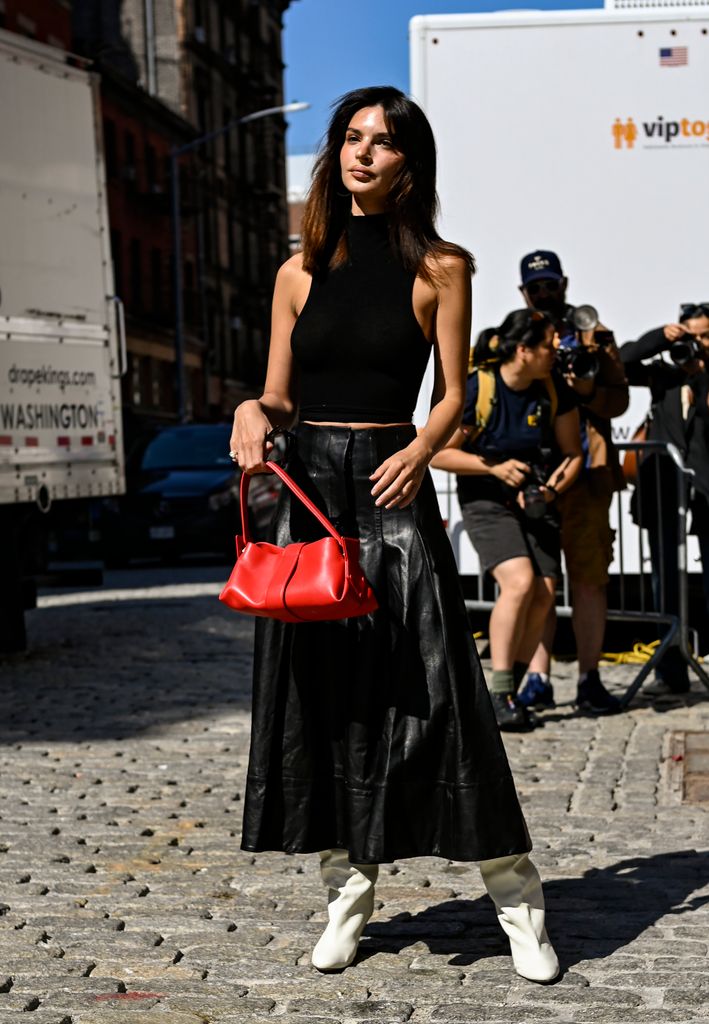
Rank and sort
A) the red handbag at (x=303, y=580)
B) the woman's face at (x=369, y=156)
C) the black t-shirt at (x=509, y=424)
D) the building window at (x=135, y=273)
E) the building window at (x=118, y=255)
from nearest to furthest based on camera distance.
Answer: the red handbag at (x=303, y=580) < the woman's face at (x=369, y=156) < the black t-shirt at (x=509, y=424) < the building window at (x=118, y=255) < the building window at (x=135, y=273)

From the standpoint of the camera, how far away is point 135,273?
55.6m

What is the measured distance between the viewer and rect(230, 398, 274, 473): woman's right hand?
4137 mm

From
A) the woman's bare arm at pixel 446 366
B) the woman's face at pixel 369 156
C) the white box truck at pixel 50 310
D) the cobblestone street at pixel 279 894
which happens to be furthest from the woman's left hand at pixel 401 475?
the white box truck at pixel 50 310

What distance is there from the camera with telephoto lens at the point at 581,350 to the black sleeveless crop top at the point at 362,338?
13.8 ft

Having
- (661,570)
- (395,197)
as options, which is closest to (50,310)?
(661,570)

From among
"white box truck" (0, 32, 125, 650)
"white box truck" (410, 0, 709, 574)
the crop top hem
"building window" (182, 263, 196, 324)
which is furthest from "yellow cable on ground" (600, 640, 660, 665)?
"building window" (182, 263, 196, 324)

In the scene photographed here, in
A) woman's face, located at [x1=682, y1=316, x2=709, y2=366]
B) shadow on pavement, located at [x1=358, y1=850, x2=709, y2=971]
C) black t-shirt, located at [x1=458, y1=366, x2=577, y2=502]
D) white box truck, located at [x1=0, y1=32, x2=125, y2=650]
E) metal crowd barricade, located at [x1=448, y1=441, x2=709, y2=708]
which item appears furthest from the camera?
white box truck, located at [x1=0, y1=32, x2=125, y2=650]

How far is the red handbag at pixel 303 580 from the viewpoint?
4082mm

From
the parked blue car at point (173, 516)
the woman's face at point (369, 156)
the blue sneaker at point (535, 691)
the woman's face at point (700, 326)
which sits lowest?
the parked blue car at point (173, 516)

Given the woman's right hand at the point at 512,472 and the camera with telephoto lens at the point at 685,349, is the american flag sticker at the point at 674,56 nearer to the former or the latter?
the camera with telephoto lens at the point at 685,349

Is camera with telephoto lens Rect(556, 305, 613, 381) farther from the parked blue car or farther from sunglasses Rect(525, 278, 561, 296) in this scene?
the parked blue car

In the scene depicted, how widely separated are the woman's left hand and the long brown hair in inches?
16.7

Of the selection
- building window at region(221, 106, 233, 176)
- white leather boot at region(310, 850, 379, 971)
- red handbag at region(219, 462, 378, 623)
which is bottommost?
white leather boot at region(310, 850, 379, 971)

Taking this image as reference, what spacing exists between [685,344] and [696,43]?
7.42 feet
